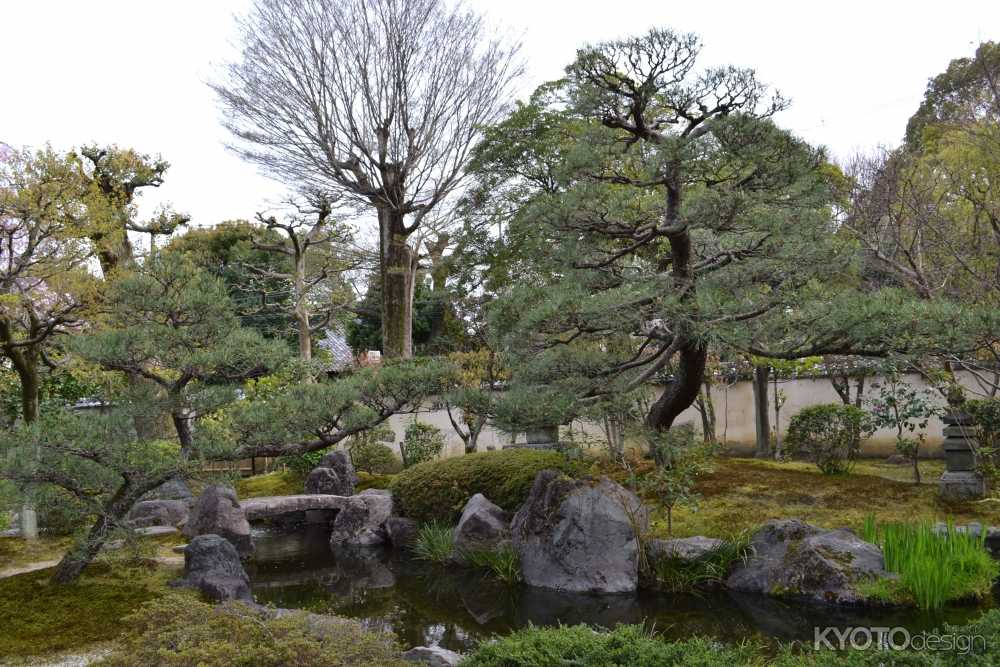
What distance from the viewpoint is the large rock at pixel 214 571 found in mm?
5504

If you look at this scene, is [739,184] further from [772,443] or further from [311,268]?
[311,268]

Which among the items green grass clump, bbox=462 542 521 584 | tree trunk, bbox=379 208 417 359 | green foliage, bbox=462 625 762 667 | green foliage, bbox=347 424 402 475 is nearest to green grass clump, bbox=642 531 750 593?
green grass clump, bbox=462 542 521 584

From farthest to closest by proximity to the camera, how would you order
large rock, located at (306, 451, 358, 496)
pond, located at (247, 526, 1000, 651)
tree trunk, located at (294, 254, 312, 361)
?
tree trunk, located at (294, 254, 312, 361), large rock, located at (306, 451, 358, 496), pond, located at (247, 526, 1000, 651)

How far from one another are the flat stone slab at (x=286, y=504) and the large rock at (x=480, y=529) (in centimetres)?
251

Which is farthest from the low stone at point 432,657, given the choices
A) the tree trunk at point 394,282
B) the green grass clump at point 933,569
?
the tree trunk at point 394,282

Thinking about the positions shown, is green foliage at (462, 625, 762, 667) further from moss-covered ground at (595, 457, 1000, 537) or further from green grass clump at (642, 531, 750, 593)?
moss-covered ground at (595, 457, 1000, 537)

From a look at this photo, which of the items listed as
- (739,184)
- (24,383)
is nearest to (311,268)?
(24,383)

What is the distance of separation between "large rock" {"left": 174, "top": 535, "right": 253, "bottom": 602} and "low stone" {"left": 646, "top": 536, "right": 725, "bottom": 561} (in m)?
3.35

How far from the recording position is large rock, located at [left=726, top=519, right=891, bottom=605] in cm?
547

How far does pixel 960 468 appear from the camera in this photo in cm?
775

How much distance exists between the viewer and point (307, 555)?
27.7ft

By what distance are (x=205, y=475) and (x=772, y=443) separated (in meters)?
10.0

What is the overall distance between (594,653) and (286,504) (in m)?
7.58

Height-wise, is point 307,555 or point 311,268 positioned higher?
point 311,268
